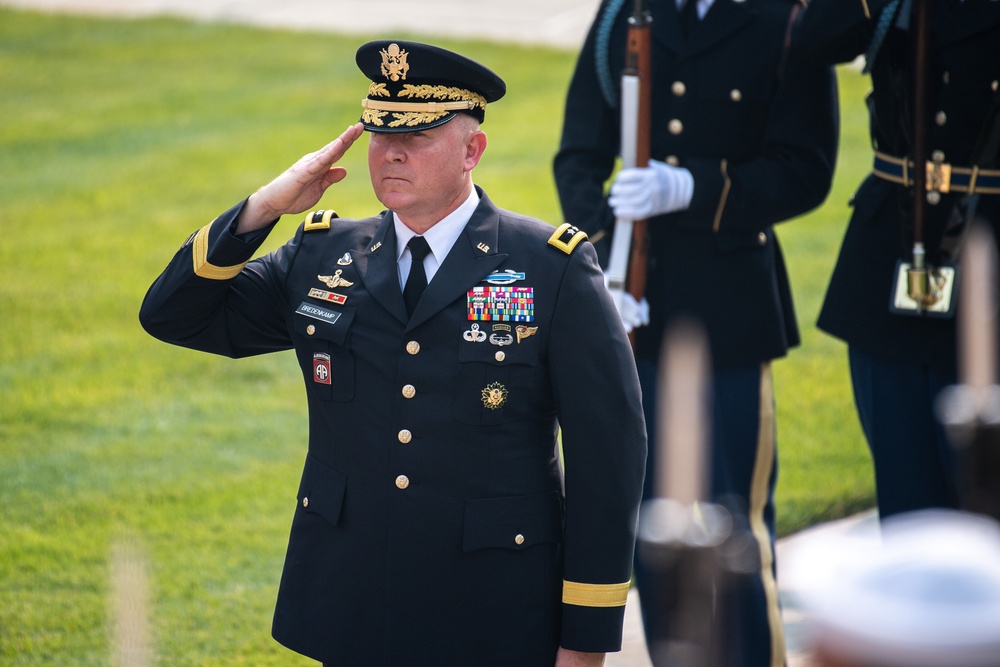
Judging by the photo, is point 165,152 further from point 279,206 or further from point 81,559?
point 279,206

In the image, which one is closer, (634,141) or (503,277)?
(503,277)

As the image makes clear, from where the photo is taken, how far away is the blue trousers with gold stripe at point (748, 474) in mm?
4102

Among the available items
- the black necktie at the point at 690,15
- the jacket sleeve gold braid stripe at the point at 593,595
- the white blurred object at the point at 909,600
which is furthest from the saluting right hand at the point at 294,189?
the white blurred object at the point at 909,600

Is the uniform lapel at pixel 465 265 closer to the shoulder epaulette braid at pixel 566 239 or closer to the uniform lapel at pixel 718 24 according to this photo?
the shoulder epaulette braid at pixel 566 239

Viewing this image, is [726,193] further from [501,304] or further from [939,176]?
[501,304]

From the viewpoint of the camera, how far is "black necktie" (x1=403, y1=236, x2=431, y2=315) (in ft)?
9.61

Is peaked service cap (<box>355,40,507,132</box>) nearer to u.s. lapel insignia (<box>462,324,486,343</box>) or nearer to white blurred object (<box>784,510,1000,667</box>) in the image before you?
u.s. lapel insignia (<box>462,324,486,343</box>)

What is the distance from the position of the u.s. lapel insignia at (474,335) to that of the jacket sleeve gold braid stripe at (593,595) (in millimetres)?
509

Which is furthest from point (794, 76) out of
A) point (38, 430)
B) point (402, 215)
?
point (38, 430)

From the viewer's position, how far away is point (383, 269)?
2947mm

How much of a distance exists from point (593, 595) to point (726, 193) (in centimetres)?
164

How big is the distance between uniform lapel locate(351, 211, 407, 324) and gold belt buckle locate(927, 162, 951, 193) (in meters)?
1.60

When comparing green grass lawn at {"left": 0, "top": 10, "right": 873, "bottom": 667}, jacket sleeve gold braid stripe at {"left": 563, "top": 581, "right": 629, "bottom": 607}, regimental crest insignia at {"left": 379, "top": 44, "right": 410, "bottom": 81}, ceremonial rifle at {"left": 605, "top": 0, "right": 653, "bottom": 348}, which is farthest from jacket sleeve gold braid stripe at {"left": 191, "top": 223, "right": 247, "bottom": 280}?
green grass lawn at {"left": 0, "top": 10, "right": 873, "bottom": 667}

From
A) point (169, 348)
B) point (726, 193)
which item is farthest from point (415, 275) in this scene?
point (169, 348)
